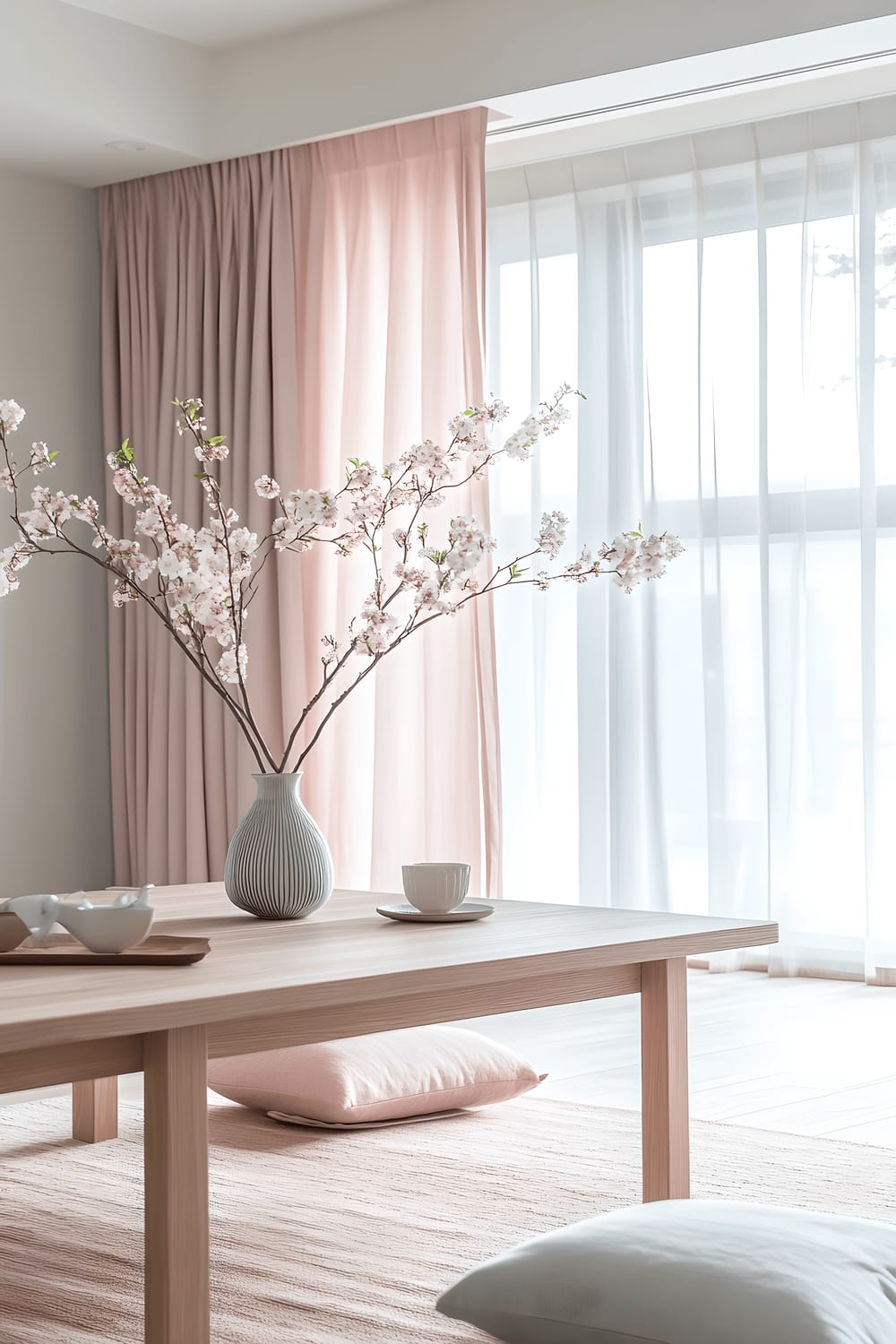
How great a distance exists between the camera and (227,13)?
4.74m

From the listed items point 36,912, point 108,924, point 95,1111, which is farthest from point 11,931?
point 95,1111

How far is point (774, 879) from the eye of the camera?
5113 mm

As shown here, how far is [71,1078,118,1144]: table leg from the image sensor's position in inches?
123

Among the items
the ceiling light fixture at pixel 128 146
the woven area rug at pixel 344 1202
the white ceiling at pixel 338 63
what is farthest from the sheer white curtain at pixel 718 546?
the woven area rug at pixel 344 1202

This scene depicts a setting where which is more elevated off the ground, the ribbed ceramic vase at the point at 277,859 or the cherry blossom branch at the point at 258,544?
the cherry blossom branch at the point at 258,544

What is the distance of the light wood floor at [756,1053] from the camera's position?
3355 millimetres

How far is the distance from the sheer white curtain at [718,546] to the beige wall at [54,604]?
1.40 meters

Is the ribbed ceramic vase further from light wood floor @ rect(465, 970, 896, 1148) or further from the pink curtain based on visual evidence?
the pink curtain

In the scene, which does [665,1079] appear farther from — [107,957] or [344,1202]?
[107,957]

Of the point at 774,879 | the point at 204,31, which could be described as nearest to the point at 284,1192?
the point at 774,879

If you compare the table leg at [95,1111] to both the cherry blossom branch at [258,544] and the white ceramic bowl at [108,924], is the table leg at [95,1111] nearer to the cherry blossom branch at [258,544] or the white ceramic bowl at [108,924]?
the cherry blossom branch at [258,544]

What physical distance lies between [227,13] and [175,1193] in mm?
3921

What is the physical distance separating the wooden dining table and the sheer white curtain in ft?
8.53

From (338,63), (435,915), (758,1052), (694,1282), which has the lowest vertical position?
(758,1052)
